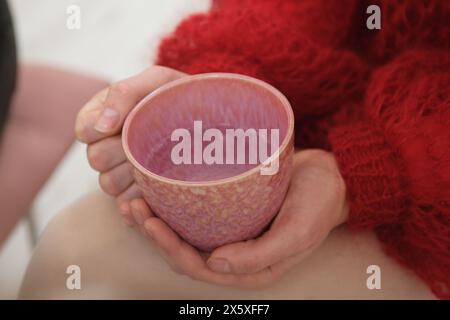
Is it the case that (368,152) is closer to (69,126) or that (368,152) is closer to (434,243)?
(434,243)

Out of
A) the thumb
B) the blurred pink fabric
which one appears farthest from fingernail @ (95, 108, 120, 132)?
the blurred pink fabric

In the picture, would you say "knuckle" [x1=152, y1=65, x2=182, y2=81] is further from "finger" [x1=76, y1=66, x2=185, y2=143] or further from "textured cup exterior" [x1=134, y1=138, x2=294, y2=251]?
"textured cup exterior" [x1=134, y1=138, x2=294, y2=251]

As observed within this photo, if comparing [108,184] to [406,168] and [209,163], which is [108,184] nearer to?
[209,163]

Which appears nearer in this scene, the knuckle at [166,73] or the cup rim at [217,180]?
the cup rim at [217,180]

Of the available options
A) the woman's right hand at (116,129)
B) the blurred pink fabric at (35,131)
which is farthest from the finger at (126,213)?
the blurred pink fabric at (35,131)

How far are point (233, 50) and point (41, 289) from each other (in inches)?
9.7

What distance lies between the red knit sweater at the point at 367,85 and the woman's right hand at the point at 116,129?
0.05 m

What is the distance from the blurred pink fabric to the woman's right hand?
0.62 feet

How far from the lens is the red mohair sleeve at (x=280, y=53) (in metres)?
0.45

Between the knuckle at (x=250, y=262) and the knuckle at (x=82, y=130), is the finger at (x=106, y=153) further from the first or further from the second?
the knuckle at (x=250, y=262)

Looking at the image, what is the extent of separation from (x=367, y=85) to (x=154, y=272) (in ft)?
0.79

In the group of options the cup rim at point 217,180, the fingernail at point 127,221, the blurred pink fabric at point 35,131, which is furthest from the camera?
the blurred pink fabric at point 35,131

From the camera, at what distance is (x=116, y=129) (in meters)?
0.39

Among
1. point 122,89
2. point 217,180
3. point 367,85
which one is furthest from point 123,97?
point 367,85
